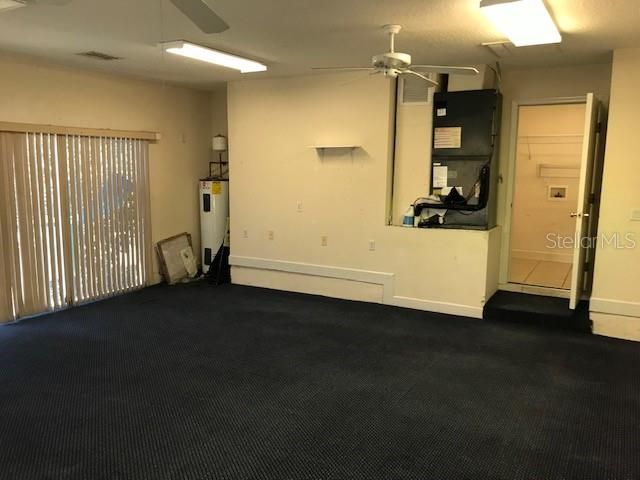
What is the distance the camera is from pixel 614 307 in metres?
4.61

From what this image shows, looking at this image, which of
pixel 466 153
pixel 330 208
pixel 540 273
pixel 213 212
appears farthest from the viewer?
pixel 213 212

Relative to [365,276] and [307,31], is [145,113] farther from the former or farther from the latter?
[365,276]

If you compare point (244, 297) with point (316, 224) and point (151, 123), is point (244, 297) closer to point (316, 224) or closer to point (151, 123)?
point (316, 224)

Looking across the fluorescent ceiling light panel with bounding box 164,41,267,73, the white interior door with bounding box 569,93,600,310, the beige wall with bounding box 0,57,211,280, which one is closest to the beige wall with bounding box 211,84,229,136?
the beige wall with bounding box 0,57,211,280

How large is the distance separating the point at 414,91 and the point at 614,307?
2.91 metres

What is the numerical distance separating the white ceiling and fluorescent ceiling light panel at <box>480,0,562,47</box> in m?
0.08

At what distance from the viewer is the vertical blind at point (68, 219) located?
195 inches

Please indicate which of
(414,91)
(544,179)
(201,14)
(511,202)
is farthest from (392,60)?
(544,179)

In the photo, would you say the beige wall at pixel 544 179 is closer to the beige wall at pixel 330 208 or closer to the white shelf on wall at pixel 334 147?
the beige wall at pixel 330 208

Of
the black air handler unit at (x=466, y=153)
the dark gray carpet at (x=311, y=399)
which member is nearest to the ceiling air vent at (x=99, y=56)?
the dark gray carpet at (x=311, y=399)

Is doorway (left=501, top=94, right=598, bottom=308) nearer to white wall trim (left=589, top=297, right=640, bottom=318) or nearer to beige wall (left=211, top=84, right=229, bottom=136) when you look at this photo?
white wall trim (left=589, top=297, right=640, bottom=318)

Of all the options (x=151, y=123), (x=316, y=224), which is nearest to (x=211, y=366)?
(x=316, y=224)

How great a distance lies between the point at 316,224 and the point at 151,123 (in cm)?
249

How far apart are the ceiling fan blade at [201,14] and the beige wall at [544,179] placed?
5.82 metres
